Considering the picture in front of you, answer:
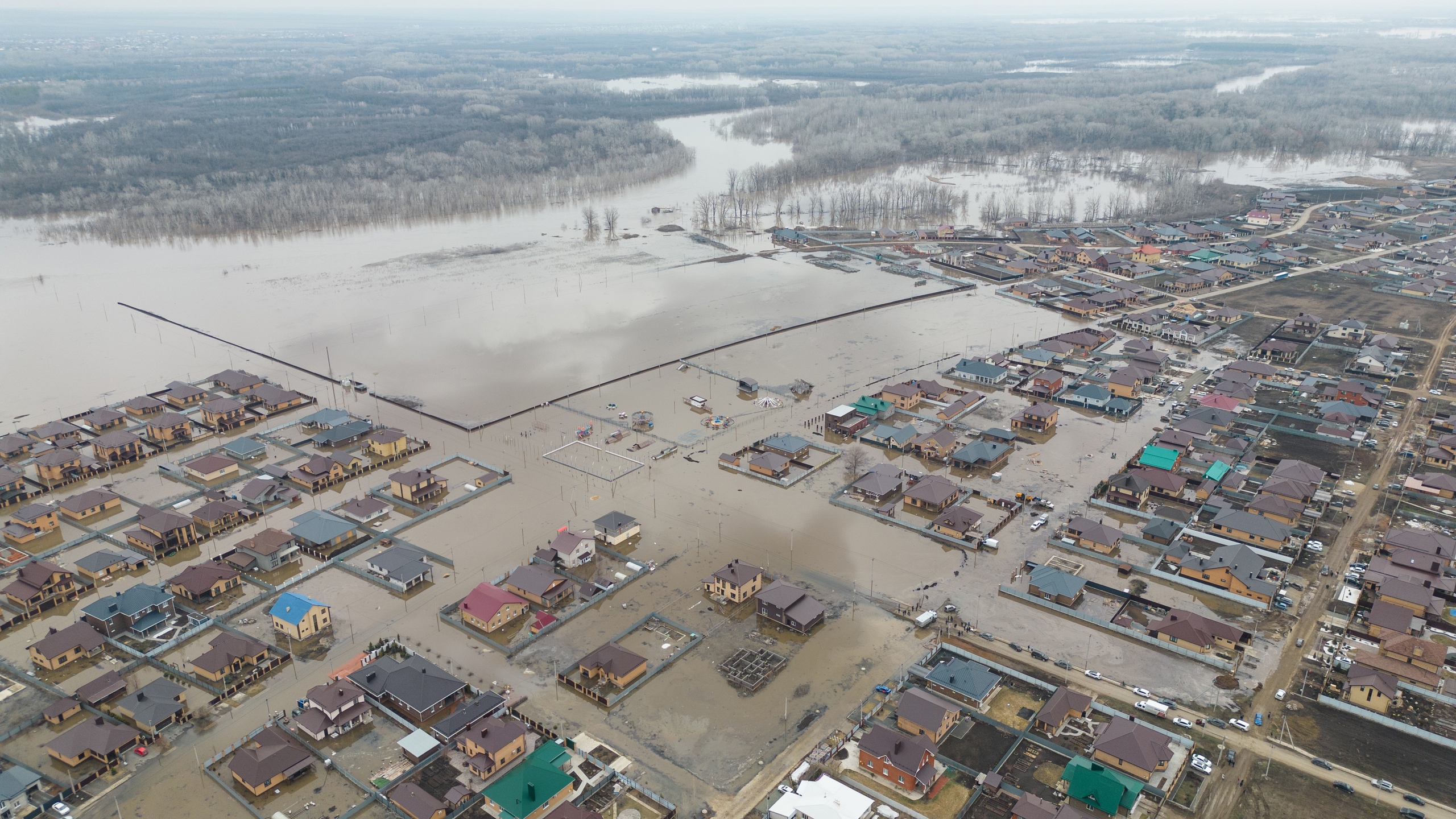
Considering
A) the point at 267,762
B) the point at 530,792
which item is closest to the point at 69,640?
the point at 267,762

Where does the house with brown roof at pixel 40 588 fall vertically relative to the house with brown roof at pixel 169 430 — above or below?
below

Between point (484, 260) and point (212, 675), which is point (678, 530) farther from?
point (484, 260)

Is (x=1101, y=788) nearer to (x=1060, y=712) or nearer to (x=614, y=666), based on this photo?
(x=1060, y=712)

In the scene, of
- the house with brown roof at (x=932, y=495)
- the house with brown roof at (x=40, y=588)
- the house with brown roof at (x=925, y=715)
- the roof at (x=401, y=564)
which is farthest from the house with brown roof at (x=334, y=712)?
the house with brown roof at (x=932, y=495)

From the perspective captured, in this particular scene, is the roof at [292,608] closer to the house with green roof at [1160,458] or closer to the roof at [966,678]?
the roof at [966,678]

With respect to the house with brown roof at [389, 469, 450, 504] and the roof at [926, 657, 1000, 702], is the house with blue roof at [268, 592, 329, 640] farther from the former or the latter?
the roof at [926, 657, 1000, 702]

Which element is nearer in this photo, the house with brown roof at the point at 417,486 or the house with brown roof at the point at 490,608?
the house with brown roof at the point at 490,608

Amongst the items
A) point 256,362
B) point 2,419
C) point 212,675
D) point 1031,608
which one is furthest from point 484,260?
point 1031,608

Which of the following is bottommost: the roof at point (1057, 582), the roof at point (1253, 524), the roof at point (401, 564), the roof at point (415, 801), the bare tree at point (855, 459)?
the roof at point (415, 801)
